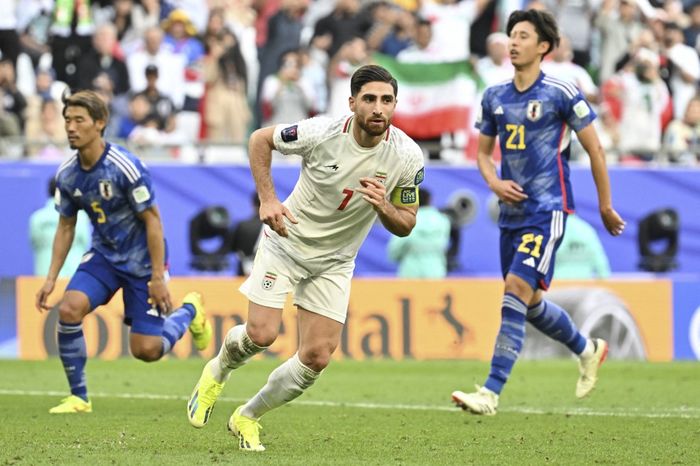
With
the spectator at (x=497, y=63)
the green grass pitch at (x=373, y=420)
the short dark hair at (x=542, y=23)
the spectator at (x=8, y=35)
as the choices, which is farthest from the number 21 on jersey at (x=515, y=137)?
the spectator at (x=8, y=35)

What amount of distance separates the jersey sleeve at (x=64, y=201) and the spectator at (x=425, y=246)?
298 inches

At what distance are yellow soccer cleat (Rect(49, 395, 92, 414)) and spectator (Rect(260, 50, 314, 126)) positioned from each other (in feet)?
31.0

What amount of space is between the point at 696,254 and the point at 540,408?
323 inches

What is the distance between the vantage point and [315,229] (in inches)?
323

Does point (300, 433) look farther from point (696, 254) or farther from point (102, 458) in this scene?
point (696, 254)

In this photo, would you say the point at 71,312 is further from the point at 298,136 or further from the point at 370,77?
the point at 370,77

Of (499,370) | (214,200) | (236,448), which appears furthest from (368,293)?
(236,448)

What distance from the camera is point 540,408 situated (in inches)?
423

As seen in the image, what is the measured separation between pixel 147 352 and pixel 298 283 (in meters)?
2.52

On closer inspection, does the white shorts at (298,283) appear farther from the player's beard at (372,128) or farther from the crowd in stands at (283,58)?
the crowd in stands at (283,58)

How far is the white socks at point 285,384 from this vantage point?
26.1 feet

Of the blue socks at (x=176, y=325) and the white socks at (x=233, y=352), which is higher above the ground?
the white socks at (x=233, y=352)

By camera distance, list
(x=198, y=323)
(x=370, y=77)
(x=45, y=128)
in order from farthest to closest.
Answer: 1. (x=45, y=128)
2. (x=198, y=323)
3. (x=370, y=77)

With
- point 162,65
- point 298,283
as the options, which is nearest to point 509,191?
point 298,283
